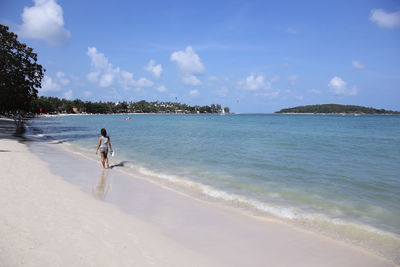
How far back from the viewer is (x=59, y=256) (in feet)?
12.9

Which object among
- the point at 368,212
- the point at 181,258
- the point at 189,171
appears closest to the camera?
the point at 181,258

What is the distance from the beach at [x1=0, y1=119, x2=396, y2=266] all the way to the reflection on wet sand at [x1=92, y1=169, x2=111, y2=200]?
0.09ft

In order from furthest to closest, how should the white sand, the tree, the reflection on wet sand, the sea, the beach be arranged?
the tree
the reflection on wet sand
the sea
the beach
the white sand

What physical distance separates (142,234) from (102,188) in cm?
392

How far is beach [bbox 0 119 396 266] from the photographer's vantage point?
4121 millimetres

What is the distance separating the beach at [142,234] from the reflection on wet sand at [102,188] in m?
0.03

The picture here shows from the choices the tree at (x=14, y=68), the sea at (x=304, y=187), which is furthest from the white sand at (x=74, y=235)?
the tree at (x=14, y=68)

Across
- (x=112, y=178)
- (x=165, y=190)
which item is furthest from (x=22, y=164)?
(x=165, y=190)

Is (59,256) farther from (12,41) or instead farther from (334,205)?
(12,41)

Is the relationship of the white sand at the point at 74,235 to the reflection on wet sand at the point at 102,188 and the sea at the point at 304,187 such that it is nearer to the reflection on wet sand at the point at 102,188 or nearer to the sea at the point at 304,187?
the reflection on wet sand at the point at 102,188

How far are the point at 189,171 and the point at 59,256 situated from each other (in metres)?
8.26

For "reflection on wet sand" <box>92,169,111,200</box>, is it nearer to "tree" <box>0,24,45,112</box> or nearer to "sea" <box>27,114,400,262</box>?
"sea" <box>27,114,400,262</box>

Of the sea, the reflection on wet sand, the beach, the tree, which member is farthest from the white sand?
the tree

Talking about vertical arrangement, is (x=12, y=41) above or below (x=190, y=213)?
above
